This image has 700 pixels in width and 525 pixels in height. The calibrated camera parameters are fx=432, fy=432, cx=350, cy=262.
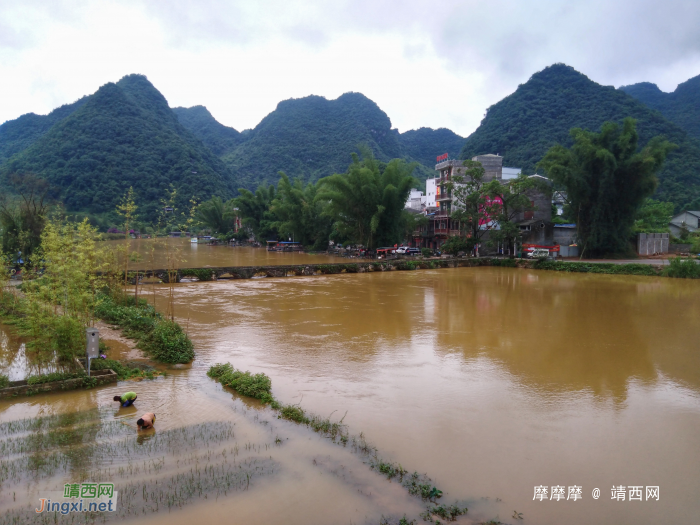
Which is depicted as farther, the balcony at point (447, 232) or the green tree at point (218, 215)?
the green tree at point (218, 215)

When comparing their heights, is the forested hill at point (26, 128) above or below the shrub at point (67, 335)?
above

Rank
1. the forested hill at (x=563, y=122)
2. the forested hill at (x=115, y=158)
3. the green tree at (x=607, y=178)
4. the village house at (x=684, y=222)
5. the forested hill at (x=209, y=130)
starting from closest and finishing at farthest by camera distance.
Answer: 1. the green tree at (x=607, y=178)
2. the village house at (x=684, y=222)
3. the forested hill at (x=563, y=122)
4. the forested hill at (x=115, y=158)
5. the forested hill at (x=209, y=130)

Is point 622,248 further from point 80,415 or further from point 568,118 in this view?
point 80,415

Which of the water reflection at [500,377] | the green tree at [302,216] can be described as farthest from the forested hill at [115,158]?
the water reflection at [500,377]

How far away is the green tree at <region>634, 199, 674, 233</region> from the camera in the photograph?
33.9 metres

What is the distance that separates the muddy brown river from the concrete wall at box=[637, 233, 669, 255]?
68.6 feet

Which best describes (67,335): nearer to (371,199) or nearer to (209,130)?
(371,199)

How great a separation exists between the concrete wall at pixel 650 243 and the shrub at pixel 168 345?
1226 inches

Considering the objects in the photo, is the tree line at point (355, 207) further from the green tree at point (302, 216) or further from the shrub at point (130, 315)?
the shrub at point (130, 315)

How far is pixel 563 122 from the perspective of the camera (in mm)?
48938

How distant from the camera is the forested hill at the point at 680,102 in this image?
5291cm

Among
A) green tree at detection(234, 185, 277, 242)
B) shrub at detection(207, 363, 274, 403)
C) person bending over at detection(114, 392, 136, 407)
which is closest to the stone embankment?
shrub at detection(207, 363, 274, 403)

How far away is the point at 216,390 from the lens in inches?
276

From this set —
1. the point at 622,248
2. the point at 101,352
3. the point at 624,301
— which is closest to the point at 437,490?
the point at 101,352
